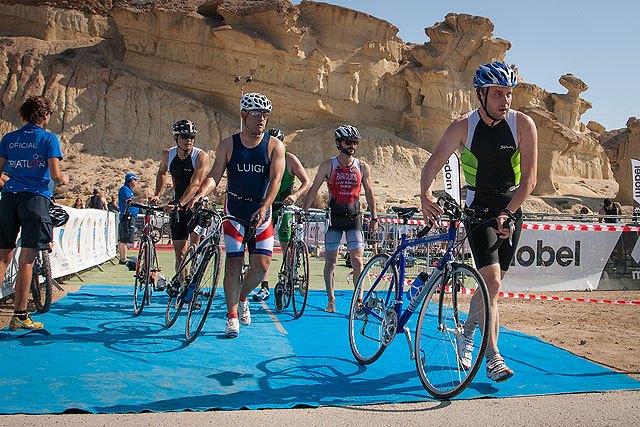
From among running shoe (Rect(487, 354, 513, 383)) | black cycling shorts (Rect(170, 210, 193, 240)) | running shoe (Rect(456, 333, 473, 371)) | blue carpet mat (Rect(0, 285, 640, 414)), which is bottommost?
blue carpet mat (Rect(0, 285, 640, 414))

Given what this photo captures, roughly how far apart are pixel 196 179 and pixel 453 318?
351cm

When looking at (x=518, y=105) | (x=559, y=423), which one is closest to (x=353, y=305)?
(x=559, y=423)

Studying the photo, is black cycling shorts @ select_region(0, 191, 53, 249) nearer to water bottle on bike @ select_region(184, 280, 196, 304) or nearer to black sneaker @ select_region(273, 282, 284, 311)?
water bottle on bike @ select_region(184, 280, 196, 304)

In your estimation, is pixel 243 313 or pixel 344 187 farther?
pixel 344 187

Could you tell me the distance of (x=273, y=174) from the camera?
597 cm

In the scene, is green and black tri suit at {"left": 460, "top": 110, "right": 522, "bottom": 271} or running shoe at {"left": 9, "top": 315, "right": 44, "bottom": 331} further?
running shoe at {"left": 9, "top": 315, "right": 44, "bottom": 331}

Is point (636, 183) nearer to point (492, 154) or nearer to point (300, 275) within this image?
point (300, 275)

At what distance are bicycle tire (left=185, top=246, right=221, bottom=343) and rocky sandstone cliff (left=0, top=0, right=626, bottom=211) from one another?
40.1 metres

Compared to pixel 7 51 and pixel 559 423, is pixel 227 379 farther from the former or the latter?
pixel 7 51

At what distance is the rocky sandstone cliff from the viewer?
4950 centimetres

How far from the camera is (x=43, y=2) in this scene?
192 ft

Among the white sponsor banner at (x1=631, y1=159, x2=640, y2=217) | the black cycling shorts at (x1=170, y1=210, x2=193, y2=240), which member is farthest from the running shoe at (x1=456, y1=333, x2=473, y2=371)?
the white sponsor banner at (x1=631, y1=159, x2=640, y2=217)

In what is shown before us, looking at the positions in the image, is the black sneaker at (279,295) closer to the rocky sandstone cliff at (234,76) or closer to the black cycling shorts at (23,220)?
the black cycling shorts at (23,220)

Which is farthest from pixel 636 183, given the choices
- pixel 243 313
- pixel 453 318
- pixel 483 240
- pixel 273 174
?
pixel 453 318
